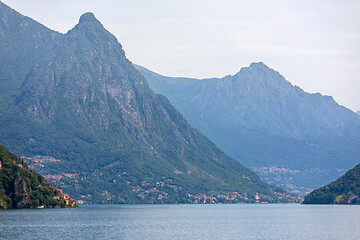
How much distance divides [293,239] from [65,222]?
259 feet

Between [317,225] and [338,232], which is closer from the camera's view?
[338,232]

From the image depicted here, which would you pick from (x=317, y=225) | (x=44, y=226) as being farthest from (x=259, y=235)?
(x=44, y=226)

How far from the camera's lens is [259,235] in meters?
163

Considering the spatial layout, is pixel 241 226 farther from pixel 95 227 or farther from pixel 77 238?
pixel 77 238

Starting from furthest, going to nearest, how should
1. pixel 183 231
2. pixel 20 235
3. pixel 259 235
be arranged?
pixel 183 231, pixel 259 235, pixel 20 235

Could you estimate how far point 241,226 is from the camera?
197 metres

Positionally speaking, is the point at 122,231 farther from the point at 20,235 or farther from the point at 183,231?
the point at 20,235

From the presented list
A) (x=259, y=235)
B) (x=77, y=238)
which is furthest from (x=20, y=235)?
(x=259, y=235)

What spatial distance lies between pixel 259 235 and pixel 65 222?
2611 inches

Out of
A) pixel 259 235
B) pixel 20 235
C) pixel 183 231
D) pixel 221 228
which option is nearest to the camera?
pixel 20 235

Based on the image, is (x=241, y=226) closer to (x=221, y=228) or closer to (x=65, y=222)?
(x=221, y=228)

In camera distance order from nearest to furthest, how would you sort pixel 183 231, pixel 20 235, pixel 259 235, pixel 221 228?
pixel 20 235, pixel 259 235, pixel 183 231, pixel 221 228

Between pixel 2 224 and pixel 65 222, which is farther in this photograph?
pixel 65 222

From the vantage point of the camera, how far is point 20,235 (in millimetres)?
146375
